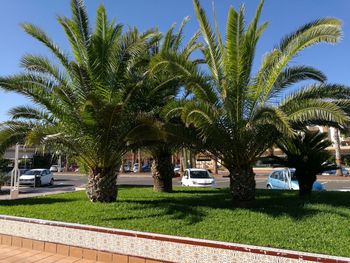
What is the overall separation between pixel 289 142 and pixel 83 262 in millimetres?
6025

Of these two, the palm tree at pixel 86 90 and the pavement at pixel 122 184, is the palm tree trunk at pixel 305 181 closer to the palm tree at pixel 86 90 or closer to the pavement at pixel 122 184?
the pavement at pixel 122 184

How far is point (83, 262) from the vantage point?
6461 millimetres

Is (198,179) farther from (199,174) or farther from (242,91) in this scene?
(242,91)

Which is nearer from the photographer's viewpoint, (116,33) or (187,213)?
(187,213)

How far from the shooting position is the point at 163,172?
14.4 metres

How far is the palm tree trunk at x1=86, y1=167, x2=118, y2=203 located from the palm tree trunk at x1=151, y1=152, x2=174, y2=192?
3.87 meters

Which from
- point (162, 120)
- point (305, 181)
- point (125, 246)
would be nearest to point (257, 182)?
point (305, 181)

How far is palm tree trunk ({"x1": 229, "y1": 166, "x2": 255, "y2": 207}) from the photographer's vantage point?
9383mm

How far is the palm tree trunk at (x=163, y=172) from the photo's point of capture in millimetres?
14414

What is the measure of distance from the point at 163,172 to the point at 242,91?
6.22 metres

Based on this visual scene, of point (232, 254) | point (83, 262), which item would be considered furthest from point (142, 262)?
point (232, 254)

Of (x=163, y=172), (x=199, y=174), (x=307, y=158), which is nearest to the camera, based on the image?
(x=307, y=158)

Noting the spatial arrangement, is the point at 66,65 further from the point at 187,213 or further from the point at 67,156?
the point at 187,213

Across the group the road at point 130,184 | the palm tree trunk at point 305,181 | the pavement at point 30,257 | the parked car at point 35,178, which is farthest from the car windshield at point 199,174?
the pavement at point 30,257
